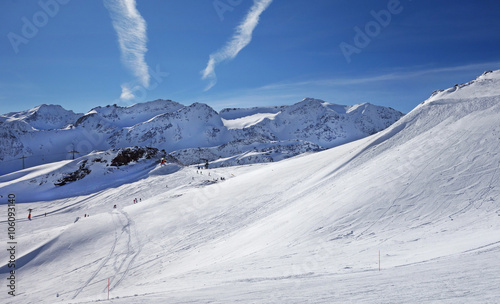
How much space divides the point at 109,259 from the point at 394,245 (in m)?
16.7

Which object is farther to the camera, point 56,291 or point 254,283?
point 56,291

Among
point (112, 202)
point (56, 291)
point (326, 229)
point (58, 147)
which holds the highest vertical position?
point (58, 147)

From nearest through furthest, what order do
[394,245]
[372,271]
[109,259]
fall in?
[372,271] < [394,245] < [109,259]

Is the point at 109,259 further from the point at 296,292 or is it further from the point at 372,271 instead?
the point at 372,271

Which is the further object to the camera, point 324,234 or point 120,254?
point 120,254

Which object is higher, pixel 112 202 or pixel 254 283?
pixel 112 202

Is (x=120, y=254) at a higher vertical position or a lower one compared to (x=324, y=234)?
lower

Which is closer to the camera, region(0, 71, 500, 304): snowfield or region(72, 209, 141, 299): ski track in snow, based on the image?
region(0, 71, 500, 304): snowfield

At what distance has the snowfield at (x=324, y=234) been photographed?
25.7 ft

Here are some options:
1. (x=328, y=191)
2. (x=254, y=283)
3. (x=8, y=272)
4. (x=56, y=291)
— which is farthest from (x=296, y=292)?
(x=8, y=272)

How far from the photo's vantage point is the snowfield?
785 cm

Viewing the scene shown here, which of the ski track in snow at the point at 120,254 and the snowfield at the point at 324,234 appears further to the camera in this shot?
the ski track in snow at the point at 120,254

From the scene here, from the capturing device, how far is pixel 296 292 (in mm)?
7668

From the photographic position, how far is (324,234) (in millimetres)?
13273
